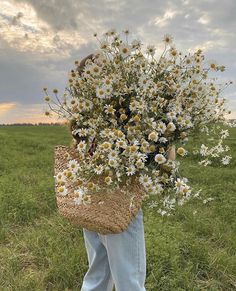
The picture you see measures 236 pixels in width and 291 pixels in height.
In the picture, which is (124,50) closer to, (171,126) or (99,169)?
(171,126)

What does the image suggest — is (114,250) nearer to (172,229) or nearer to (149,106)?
(149,106)

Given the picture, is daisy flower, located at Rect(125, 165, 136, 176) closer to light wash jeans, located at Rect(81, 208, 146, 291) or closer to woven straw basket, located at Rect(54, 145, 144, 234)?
woven straw basket, located at Rect(54, 145, 144, 234)

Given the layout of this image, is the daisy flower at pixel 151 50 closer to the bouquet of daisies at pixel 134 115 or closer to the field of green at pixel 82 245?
the bouquet of daisies at pixel 134 115

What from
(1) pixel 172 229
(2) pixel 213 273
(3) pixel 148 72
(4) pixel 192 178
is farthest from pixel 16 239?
(4) pixel 192 178

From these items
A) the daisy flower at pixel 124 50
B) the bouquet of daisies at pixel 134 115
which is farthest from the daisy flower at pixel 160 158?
the daisy flower at pixel 124 50

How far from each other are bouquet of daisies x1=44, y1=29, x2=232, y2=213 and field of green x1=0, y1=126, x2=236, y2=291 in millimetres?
343

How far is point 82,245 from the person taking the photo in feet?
20.0

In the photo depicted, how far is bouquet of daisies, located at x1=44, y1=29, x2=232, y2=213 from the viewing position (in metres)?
3.05

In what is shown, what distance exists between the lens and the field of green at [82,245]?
548cm

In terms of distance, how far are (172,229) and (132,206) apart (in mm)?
3790

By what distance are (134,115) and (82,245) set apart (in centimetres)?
→ 332

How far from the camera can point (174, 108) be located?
3.14 metres

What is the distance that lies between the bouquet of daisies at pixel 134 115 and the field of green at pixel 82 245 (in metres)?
0.34

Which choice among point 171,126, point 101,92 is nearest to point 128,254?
point 171,126
